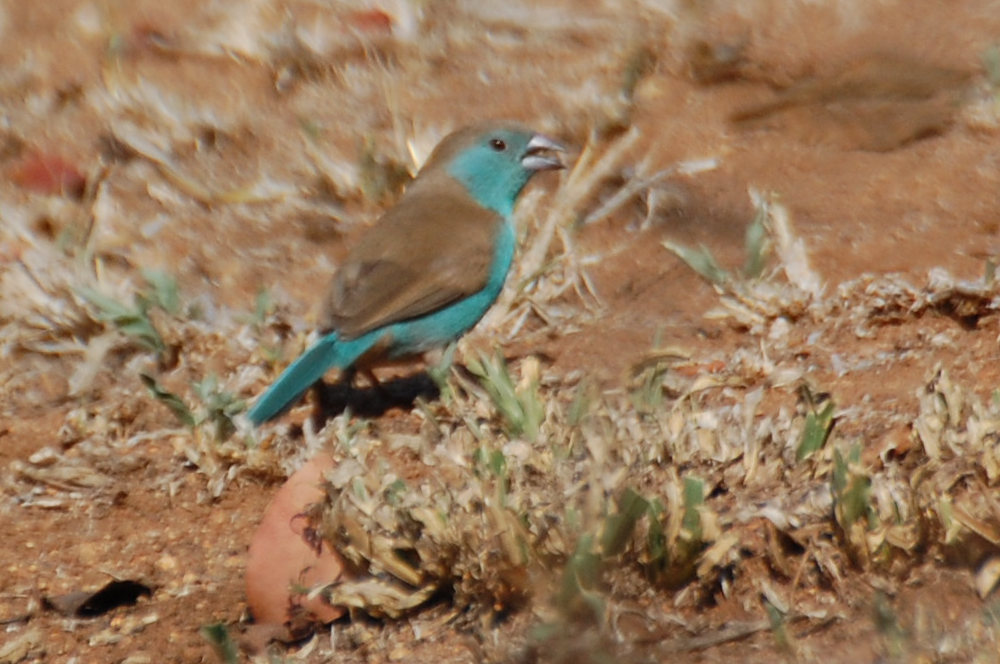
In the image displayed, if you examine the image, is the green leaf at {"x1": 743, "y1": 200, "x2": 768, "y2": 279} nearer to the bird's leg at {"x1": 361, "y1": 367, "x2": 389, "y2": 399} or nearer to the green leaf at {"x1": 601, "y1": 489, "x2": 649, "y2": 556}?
the bird's leg at {"x1": 361, "y1": 367, "x2": 389, "y2": 399}

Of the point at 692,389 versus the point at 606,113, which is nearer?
the point at 692,389

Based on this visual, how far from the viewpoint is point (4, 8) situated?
717cm

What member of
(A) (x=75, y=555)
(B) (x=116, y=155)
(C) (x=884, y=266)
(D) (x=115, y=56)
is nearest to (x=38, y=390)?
(A) (x=75, y=555)

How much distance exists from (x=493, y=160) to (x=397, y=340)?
890 millimetres

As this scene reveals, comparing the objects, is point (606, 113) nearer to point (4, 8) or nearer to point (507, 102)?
point (507, 102)

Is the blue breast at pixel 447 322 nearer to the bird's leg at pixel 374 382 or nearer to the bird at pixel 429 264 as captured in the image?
the bird at pixel 429 264

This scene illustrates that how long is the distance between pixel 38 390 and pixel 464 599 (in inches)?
83.4

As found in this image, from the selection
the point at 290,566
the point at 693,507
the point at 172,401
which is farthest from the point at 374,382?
the point at 693,507

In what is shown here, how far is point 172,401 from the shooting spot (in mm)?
4570

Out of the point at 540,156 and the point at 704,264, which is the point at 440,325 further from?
the point at 540,156

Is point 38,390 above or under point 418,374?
above

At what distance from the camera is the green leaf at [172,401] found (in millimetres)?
4574

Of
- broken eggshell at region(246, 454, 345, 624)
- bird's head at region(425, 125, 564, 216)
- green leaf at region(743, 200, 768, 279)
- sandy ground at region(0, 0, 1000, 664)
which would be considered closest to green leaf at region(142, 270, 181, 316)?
sandy ground at region(0, 0, 1000, 664)

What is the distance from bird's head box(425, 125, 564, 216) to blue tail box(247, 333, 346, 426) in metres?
1.03
